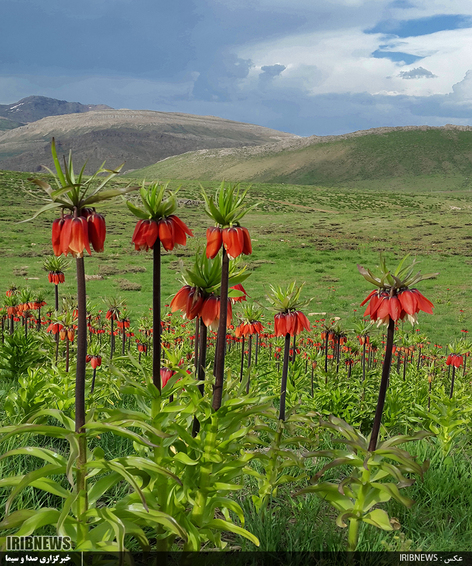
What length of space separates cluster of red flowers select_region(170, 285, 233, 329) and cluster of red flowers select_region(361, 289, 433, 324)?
0.88m

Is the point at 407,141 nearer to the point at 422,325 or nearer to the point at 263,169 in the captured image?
the point at 263,169

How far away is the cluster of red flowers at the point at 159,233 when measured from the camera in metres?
2.19

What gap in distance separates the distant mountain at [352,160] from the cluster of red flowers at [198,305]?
4254 inches

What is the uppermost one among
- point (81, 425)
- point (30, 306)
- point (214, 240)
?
point (214, 240)

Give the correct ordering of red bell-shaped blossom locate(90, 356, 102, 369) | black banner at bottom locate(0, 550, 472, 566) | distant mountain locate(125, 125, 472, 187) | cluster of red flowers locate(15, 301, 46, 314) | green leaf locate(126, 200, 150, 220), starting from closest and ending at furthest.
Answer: green leaf locate(126, 200, 150, 220) < black banner at bottom locate(0, 550, 472, 566) < red bell-shaped blossom locate(90, 356, 102, 369) < cluster of red flowers locate(15, 301, 46, 314) < distant mountain locate(125, 125, 472, 187)

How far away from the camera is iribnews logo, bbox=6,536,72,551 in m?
1.88

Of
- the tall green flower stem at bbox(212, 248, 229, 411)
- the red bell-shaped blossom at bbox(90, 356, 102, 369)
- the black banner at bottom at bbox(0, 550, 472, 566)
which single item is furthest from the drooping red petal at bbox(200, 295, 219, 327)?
the red bell-shaped blossom at bbox(90, 356, 102, 369)

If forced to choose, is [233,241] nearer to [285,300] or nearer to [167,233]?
[167,233]

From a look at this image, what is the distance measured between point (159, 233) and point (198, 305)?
49cm

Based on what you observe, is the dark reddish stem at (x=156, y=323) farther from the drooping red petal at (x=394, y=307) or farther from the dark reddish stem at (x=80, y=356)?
the drooping red petal at (x=394, y=307)

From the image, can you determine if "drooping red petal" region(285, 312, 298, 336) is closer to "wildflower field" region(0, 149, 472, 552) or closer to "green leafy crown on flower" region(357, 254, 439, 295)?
"wildflower field" region(0, 149, 472, 552)

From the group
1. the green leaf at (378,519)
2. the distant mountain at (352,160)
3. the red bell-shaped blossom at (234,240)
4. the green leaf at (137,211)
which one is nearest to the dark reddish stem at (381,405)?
the green leaf at (378,519)

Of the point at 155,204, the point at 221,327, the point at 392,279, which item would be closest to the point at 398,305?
the point at 392,279

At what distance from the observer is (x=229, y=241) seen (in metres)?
2.29
